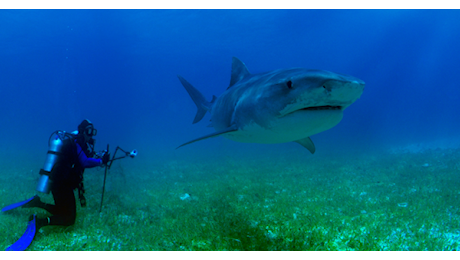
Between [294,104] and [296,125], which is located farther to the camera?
[296,125]

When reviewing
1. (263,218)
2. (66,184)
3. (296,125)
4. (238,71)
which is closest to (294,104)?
(296,125)

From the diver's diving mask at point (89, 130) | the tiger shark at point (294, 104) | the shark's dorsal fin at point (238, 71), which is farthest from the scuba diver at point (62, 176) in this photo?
the shark's dorsal fin at point (238, 71)

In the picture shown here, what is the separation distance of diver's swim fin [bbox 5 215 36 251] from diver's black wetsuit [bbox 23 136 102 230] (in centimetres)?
10

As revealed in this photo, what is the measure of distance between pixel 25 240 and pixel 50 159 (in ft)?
4.67

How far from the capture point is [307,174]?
10.5 metres

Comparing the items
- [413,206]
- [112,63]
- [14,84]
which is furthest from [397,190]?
[14,84]

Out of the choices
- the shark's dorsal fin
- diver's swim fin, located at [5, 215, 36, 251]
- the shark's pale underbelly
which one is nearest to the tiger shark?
the shark's pale underbelly

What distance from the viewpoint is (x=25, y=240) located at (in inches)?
149

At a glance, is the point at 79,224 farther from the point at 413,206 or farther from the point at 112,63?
the point at 112,63

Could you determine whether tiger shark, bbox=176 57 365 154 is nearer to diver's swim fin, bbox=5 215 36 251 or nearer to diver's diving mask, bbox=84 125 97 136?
diver's diving mask, bbox=84 125 97 136

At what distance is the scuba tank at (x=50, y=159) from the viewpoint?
4.32 meters

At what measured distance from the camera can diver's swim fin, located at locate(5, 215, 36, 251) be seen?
3564 mm

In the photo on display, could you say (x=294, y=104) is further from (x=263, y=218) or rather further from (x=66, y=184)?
(x=66, y=184)

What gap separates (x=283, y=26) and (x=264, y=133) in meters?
47.0
